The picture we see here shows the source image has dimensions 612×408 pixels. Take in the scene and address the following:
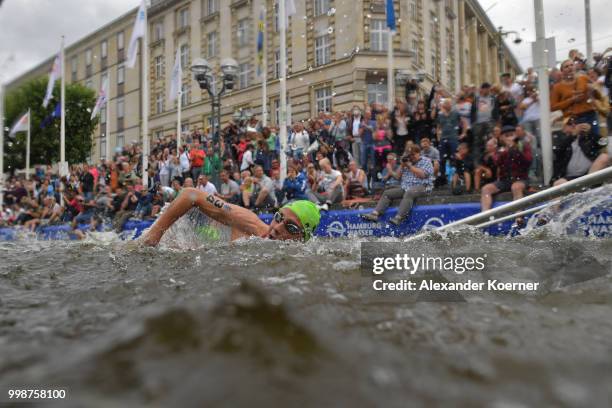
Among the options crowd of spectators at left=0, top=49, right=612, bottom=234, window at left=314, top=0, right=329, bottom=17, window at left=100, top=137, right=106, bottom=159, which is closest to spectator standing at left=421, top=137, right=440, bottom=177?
crowd of spectators at left=0, top=49, right=612, bottom=234

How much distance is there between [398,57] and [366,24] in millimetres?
1810

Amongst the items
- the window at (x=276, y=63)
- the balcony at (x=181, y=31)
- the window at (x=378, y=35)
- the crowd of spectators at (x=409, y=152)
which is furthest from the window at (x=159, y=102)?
the crowd of spectators at (x=409, y=152)

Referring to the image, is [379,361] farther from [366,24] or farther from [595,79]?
[366,24]

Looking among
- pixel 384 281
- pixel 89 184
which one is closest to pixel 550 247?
pixel 384 281

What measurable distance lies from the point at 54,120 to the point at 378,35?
1096 inches

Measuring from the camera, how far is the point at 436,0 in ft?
61.1

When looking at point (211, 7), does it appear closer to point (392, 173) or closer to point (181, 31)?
point (181, 31)

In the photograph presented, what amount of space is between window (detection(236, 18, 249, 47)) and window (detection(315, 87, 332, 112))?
816 centimetres

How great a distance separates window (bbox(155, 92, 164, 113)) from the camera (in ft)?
109

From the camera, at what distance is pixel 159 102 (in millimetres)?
A: 33375

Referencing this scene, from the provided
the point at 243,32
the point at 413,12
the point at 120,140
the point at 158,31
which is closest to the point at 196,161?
the point at 413,12

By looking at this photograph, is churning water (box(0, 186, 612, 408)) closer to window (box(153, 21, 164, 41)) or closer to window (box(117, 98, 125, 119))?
window (box(153, 21, 164, 41))

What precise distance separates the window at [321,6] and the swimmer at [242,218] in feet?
50.4

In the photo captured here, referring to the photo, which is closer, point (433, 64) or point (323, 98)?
point (433, 64)
